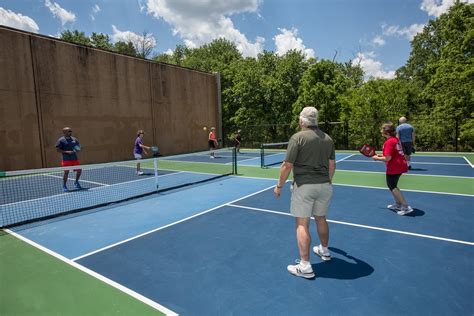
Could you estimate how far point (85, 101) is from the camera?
57.9 ft

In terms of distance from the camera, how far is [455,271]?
12.6ft

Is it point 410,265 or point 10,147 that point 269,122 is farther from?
point 410,265

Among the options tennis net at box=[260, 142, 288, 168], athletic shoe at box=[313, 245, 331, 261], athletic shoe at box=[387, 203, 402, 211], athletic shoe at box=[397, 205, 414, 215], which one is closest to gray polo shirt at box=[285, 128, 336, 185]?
athletic shoe at box=[313, 245, 331, 261]

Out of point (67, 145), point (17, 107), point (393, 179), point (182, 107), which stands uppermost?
point (182, 107)

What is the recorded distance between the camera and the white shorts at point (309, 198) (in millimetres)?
3750

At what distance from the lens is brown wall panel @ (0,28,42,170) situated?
563 inches

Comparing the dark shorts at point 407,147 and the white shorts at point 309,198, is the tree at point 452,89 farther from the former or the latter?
the white shorts at point 309,198

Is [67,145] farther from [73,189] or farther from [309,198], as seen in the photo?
[309,198]

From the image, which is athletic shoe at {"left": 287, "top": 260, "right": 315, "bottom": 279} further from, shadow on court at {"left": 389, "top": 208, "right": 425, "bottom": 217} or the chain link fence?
the chain link fence

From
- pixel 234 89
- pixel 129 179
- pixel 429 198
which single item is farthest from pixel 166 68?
pixel 429 198

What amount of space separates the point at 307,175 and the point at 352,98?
952 inches

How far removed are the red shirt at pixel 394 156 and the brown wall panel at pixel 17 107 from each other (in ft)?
53.5

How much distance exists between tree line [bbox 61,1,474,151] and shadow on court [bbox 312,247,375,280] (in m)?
20.0

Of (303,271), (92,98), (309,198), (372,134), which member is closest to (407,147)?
(309,198)
